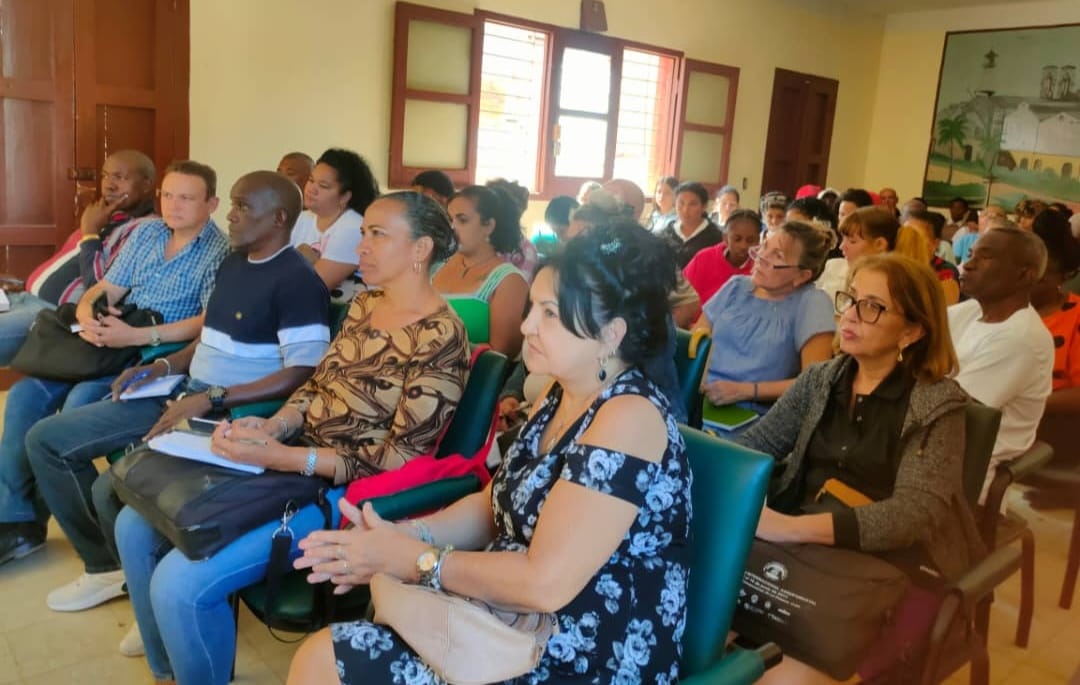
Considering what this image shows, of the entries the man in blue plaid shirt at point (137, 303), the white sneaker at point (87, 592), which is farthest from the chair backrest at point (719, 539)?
the man in blue plaid shirt at point (137, 303)

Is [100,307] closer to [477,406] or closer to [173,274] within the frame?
[173,274]

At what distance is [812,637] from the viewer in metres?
1.54

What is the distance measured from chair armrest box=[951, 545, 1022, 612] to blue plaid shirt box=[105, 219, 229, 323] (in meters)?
2.23

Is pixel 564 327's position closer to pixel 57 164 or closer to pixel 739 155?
pixel 57 164

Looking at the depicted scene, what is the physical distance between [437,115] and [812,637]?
16.2 ft

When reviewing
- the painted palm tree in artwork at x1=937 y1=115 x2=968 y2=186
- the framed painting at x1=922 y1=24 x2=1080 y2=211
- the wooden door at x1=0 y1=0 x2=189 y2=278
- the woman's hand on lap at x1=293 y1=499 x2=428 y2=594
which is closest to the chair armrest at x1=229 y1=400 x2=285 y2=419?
the woman's hand on lap at x1=293 y1=499 x2=428 y2=594

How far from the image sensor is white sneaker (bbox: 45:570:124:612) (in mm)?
2363

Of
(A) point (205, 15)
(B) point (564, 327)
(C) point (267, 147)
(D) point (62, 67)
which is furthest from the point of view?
(C) point (267, 147)

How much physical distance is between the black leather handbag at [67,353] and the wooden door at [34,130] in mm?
2042

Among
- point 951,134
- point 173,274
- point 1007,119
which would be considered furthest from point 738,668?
point 951,134

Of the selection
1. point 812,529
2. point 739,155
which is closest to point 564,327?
point 812,529

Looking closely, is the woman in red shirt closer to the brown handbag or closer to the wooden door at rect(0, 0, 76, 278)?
the brown handbag

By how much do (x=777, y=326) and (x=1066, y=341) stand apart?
1.15 meters

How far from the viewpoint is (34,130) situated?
168 inches
